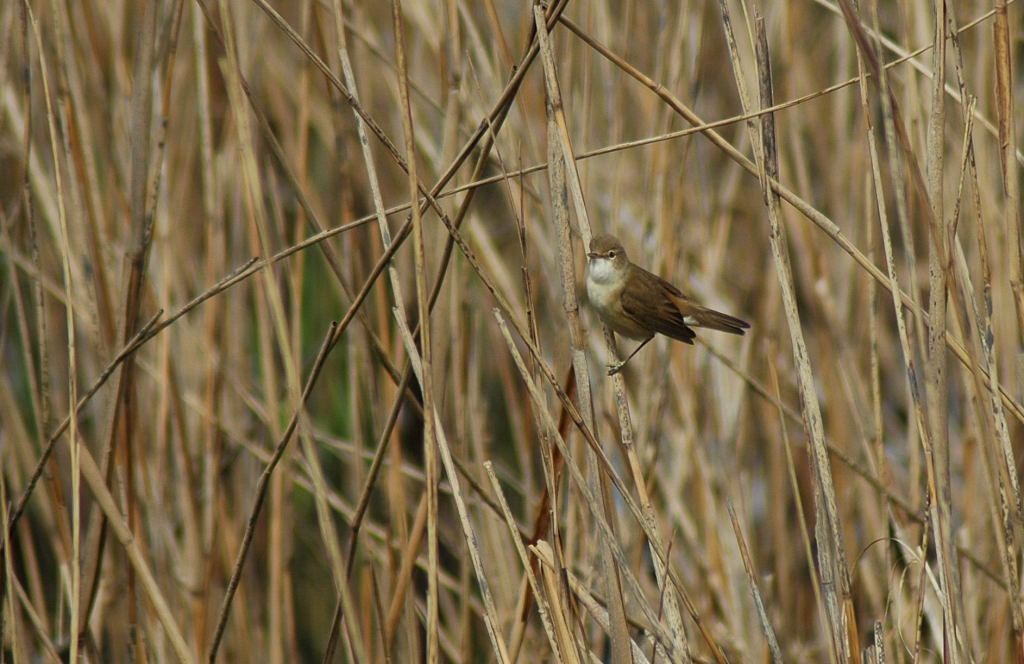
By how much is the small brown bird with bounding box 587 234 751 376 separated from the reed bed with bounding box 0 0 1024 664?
12 cm

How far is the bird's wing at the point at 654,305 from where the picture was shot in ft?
7.57

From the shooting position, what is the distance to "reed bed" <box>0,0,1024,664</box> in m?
1.51

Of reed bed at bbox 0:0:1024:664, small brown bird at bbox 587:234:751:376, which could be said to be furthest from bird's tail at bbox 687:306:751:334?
reed bed at bbox 0:0:1024:664

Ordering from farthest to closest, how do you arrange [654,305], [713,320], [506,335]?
[713,320] < [654,305] < [506,335]

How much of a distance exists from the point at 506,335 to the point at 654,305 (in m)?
0.88

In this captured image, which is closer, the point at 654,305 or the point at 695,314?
the point at 654,305

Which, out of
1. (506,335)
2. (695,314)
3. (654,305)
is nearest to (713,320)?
(695,314)

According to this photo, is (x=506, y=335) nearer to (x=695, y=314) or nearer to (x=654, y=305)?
(x=654, y=305)

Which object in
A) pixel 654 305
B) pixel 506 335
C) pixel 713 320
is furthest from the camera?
pixel 713 320

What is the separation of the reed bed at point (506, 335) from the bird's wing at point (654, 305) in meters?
0.12

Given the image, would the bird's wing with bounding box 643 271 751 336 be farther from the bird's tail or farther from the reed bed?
the reed bed

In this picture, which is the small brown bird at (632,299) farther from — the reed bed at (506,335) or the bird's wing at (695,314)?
the reed bed at (506,335)

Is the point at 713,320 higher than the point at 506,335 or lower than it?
higher

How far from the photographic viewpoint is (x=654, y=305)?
2.37 meters
